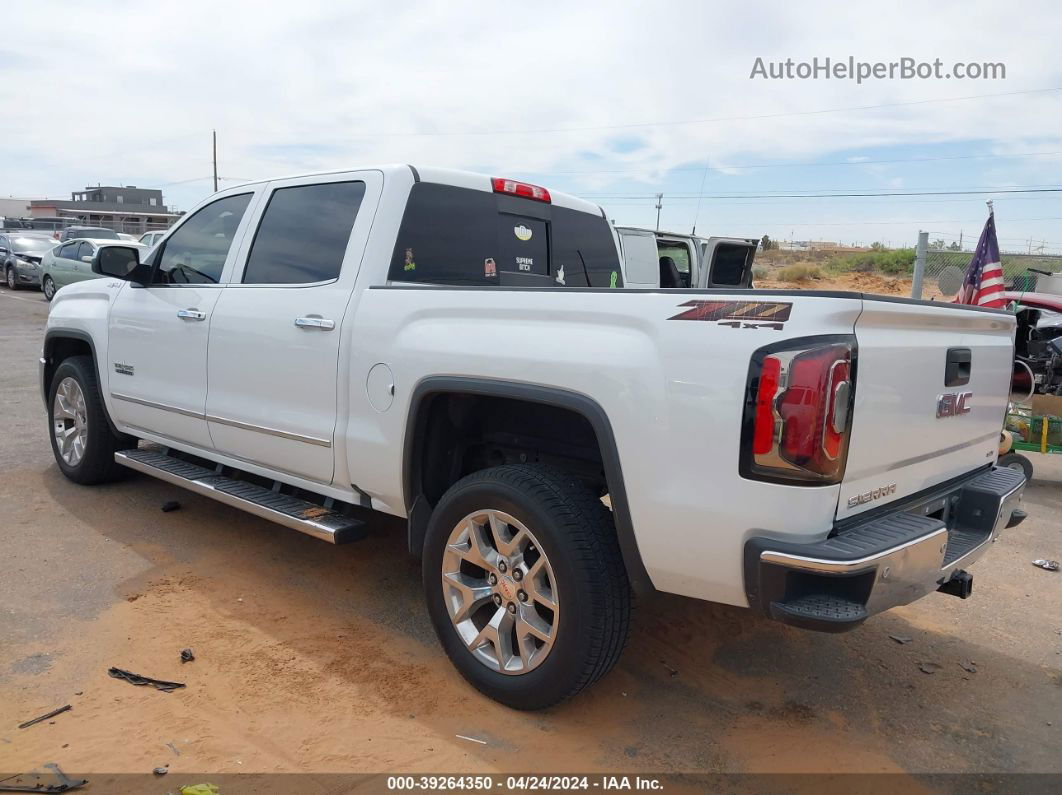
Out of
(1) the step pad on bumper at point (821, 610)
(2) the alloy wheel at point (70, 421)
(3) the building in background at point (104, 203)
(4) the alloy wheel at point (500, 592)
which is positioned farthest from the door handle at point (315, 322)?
(3) the building in background at point (104, 203)

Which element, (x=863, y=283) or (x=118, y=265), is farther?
(x=863, y=283)

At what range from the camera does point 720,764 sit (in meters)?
2.94

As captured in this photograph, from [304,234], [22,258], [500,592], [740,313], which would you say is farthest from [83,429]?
[22,258]

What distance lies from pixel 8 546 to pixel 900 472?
458cm

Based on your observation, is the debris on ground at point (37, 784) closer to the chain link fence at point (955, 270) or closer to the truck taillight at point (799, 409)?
the truck taillight at point (799, 409)

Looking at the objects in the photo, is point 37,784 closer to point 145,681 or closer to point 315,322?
point 145,681

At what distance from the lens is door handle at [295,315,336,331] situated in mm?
3727

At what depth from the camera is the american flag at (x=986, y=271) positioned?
9.08 metres

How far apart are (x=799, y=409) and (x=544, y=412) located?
1251 mm

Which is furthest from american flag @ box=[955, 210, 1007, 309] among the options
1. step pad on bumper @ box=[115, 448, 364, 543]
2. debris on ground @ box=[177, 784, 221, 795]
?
debris on ground @ box=[177, 784, 221, 795]

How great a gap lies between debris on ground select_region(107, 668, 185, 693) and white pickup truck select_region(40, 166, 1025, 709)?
33.2 inches

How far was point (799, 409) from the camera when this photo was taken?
2.41 m

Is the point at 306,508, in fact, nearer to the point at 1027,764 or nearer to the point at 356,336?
the point at 356,336

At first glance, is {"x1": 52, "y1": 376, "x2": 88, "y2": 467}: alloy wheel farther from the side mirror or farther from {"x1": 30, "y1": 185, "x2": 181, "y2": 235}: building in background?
{"x1": 30, "y1": 185, "x2": 181, "y2": 235}: building in background
